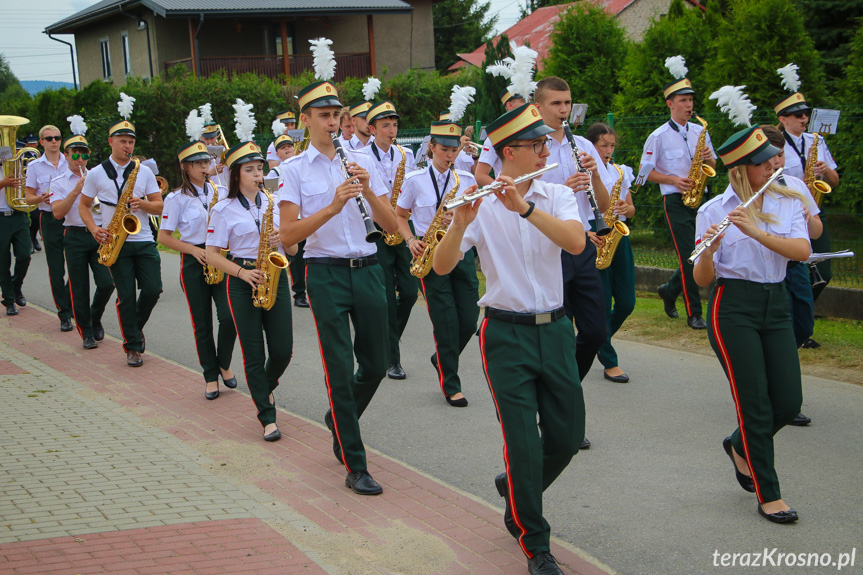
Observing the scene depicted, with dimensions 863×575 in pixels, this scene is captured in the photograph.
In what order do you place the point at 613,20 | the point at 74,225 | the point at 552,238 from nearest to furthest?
1. the point at 552,238
2. the point at 74,225
3. the point at 613,20

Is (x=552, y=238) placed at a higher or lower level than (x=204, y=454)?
higher

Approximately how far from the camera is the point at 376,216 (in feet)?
18.6

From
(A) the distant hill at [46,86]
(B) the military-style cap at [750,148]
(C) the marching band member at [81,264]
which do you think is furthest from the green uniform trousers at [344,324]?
(A) the distant hill at [46,86]

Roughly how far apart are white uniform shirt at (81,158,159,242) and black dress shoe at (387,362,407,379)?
2.96m

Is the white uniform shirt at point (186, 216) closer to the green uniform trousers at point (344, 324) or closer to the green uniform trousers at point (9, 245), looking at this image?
the green uniform trousers at point (344, 324)

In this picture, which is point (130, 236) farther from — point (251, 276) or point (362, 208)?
point (362, 208)

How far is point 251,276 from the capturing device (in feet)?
21.8

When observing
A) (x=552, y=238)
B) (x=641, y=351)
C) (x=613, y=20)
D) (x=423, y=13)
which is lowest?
(x=641, y=351)

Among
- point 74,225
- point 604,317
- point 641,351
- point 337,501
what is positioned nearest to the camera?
point 337,501

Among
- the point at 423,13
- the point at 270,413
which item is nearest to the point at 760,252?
the point at 270,413

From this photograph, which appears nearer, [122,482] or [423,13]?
[122,482]

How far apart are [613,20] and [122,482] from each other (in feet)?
45.1

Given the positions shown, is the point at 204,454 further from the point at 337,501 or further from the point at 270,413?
the point at 337,501

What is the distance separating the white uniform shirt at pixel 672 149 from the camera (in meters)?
9.39
